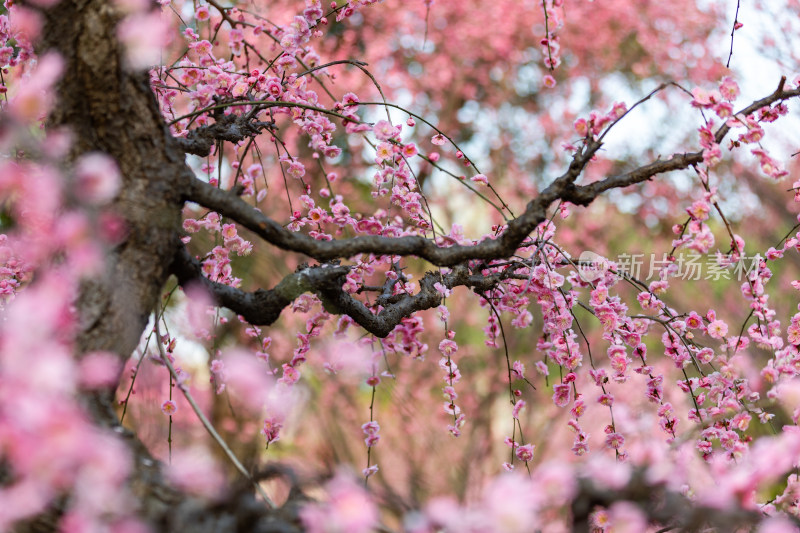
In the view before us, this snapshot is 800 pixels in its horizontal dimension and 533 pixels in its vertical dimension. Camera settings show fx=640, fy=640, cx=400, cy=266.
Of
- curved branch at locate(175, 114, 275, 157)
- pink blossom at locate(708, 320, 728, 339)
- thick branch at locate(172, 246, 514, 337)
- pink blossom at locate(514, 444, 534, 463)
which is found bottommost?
pink blossom at locate(514, 444, 534, 463)

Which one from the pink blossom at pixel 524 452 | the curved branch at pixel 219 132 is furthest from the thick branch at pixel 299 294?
the pink blossom at pixel 524 452

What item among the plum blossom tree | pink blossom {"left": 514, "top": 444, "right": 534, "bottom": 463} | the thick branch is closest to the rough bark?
the plum blossom tree

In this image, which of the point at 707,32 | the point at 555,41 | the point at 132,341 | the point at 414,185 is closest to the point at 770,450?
the point at 132,341

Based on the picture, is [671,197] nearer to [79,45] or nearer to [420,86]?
[420,86]

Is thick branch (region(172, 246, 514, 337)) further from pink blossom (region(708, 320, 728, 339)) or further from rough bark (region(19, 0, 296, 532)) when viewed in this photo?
pink blossom (region(708, 320, 728, 339))

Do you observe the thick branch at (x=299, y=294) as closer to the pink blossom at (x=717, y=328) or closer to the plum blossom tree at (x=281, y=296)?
the plum blossom tree at (x=281, y=296)

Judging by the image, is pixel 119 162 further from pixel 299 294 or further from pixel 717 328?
pixel 717 328

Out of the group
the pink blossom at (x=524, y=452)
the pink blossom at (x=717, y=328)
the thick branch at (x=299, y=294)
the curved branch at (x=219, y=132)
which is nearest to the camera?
the thick branch at (x=299, y=294)

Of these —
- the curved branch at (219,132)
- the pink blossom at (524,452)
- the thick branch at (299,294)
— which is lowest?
the pink blossom at (524,452)

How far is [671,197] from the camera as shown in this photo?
691 centimetres

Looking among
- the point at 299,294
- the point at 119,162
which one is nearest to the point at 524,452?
the point at 299,294

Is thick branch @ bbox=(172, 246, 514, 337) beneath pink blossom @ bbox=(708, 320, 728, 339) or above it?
beneath

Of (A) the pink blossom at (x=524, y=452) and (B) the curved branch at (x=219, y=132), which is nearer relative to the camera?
(B) the curved branch at (x=219, y=132)

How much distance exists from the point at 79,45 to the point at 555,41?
1.66 metres
